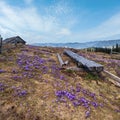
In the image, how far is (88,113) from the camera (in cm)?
567

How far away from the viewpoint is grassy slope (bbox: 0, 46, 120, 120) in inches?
211

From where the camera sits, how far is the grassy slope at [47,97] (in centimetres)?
537

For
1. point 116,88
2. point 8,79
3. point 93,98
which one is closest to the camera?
point 93,98

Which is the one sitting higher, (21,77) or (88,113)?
(21,77)

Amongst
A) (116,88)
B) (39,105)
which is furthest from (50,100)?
(116,88)

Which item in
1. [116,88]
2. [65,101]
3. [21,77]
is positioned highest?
[21,77]

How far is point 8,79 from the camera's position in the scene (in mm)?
7859

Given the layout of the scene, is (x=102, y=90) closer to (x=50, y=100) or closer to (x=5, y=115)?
(x=50, y=100)

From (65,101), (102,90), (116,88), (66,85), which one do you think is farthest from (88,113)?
(116,88)

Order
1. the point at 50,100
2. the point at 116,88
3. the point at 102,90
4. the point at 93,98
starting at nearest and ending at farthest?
the point at 50,100 < the point at 93,98 < the point at 102,90 < the point at 116,88

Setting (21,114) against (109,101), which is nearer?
(21,114)

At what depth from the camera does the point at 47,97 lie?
645cm

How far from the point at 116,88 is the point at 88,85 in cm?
194

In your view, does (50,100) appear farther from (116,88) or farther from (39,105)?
(116,88)
